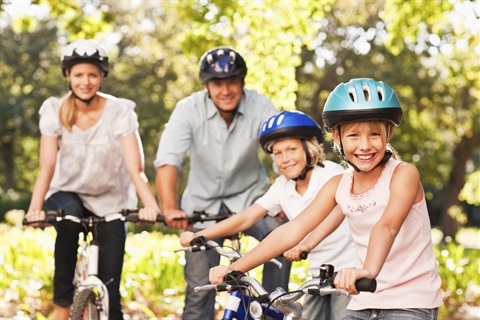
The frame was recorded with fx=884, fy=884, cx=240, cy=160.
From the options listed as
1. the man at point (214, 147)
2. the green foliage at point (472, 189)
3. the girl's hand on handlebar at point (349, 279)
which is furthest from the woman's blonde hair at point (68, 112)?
the green foliage at point (472, 189)

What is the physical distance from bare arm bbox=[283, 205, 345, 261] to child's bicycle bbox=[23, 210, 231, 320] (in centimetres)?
108

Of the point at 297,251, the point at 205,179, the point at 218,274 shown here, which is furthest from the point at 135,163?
the point at 218,274

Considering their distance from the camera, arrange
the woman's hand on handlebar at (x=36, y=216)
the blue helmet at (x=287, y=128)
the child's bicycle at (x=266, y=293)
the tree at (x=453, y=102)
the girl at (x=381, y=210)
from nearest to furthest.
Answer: the child's bicycle at (x=266, y=293)
the girl at (x=381, y=210)
the blue helmet at (x=287, y=128)
the woman's hand on handlebar at (x=36, y=216)
the tree at (x=453, y=102)

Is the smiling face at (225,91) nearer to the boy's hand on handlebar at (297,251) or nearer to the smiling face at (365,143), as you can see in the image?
the boy's hand on handlebar at (297,251)

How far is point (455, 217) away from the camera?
36094 mm

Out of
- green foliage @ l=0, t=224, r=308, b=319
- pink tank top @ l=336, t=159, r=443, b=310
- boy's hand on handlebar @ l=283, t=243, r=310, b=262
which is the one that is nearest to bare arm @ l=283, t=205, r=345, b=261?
boy's hand on handlebar @ l=283, t=243, r=310, b=262

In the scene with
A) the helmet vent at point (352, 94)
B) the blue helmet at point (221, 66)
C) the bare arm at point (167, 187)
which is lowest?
the bare arm at point (167, 187)

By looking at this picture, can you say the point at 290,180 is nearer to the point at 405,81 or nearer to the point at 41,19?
the point at 405,81

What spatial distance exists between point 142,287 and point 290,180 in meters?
4.49

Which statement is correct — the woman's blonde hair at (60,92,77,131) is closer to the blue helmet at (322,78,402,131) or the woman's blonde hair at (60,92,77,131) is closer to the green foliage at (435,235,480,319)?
the blue helmet at (322,78,402,131)

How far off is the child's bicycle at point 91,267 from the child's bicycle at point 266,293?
57.4 inches

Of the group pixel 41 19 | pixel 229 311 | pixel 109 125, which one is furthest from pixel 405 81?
pixel 229 311

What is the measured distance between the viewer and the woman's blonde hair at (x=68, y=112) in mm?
5844

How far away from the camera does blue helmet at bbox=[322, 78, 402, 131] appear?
11.9 ft
